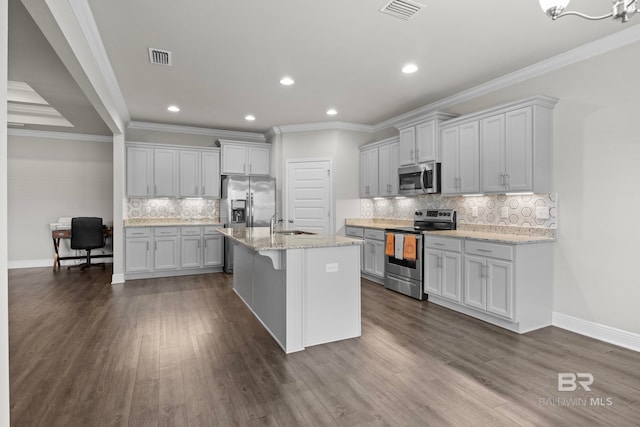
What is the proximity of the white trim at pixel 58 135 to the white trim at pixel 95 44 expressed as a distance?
281 cm

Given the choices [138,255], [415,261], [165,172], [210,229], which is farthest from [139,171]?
[415,261]

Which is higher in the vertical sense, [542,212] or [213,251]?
[542,212]

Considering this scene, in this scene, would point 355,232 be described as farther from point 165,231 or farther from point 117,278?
point 117,278

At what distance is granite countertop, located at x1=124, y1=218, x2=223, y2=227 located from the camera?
19.4 ft

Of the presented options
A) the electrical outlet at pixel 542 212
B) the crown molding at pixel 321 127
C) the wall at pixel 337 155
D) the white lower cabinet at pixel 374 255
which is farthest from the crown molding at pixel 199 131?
the electrical outlet at pixel 542 212

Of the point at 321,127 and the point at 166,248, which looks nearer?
the point at 166,248

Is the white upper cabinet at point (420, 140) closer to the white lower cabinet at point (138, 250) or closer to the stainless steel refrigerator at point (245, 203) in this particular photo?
the stainless steel refrigerator at point (245, 203)

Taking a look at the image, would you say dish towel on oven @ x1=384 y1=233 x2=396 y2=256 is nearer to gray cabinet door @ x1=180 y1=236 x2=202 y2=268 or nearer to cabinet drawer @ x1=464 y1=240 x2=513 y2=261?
cabinet drawer @ x1=464 y1=240 x2=513 y2=261

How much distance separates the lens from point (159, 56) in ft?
11.7

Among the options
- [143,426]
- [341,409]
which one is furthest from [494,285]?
[143,426]

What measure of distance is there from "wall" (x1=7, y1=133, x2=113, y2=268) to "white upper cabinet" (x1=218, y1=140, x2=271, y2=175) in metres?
2.72

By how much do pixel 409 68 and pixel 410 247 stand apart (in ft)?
7.20

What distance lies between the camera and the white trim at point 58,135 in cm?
660

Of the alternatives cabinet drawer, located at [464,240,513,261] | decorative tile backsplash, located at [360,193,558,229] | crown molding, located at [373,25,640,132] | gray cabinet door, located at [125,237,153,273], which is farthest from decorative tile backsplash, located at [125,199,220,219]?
→ cabinet drawer, located at [464,240,513,261]
